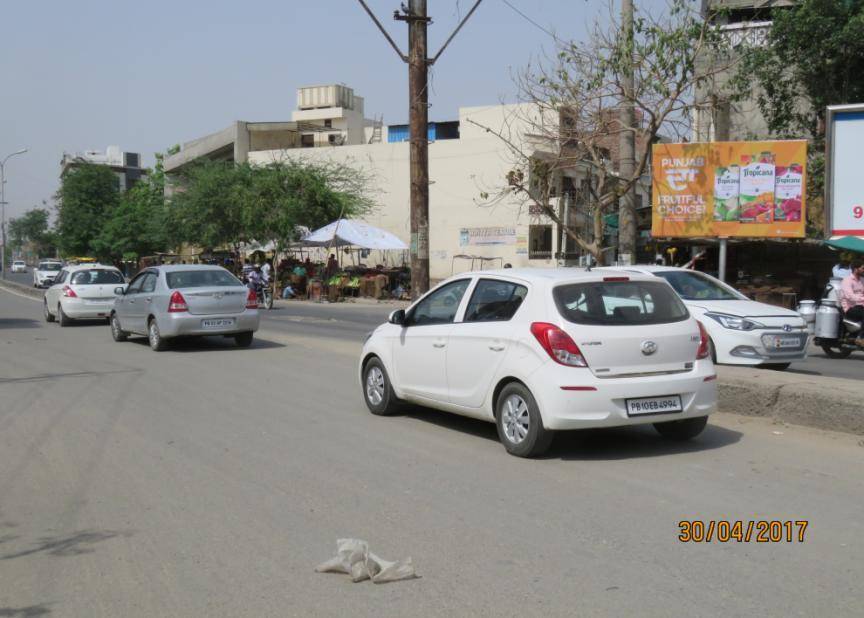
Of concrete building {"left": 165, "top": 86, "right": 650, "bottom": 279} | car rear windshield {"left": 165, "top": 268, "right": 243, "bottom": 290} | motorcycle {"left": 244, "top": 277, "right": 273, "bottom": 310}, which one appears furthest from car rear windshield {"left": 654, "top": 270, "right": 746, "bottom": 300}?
concrete building {"left": 165, "top": 86, "right": 650, "bottom": 279}

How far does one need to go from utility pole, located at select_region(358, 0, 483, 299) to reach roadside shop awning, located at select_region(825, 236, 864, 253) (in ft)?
32.5

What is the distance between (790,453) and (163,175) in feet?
245

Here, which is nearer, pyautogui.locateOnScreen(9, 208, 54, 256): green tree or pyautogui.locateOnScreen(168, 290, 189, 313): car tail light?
pyautogui.locateOnScreen(168, 290, 189, 313): car tail light

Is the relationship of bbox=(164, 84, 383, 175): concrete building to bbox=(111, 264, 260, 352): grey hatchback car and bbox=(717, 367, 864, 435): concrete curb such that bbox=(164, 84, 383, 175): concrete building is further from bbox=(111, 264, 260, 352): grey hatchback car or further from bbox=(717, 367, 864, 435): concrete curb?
bbox=(717, 367, 864, 435): concrete curb

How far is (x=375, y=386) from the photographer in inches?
372

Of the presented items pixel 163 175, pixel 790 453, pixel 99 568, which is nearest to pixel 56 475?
pixel 99 568

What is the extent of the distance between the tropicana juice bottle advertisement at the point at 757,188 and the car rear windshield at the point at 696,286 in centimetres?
1127

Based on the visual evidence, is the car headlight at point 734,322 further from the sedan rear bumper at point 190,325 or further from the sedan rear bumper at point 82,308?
the sedan rear bumper at point 82,308

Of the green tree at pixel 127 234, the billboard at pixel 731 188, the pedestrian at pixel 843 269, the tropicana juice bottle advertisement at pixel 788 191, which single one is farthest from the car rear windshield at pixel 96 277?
the green tree at pixel 127 234

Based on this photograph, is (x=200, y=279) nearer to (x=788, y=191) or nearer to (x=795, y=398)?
(x=795, y=398)

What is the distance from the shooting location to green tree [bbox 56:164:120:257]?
231 ft

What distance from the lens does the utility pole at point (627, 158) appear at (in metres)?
20.8

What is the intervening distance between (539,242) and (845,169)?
2529 centimetres

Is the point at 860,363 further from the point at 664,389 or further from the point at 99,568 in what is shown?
the point at 99,568
